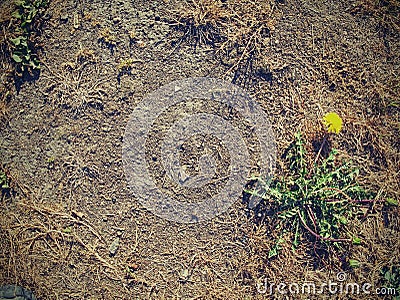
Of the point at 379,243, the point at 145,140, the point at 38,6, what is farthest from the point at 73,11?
the point at 379,243

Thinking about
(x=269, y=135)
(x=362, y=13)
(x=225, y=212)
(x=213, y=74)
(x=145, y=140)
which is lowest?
(x=225, y=212)

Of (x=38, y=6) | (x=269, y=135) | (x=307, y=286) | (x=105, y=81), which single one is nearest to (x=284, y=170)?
(x=269, y=135)

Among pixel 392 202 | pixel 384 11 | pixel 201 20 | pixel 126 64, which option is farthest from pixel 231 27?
pixel 392 202

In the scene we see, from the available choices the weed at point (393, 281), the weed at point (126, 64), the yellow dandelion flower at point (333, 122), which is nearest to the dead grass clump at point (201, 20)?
the weed at point (126, 64)

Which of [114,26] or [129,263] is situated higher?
[114,26]

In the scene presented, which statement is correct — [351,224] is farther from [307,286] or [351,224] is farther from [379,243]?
[307,286]

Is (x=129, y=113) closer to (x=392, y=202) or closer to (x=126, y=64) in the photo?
(x=126, y=64)

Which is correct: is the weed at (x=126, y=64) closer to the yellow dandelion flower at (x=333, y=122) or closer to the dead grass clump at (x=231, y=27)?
→ the dead grass clump at (x=231, y=27)
